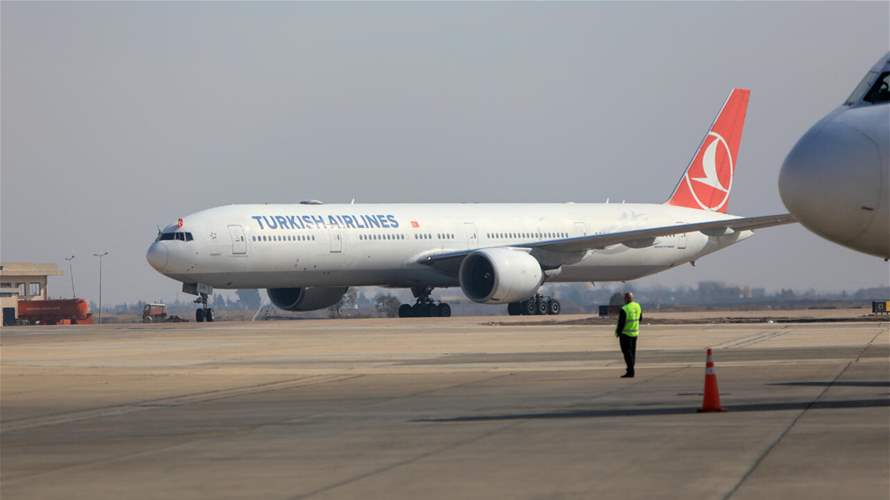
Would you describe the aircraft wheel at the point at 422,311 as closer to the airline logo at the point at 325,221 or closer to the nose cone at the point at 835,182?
the airline logo at the point at 325,221

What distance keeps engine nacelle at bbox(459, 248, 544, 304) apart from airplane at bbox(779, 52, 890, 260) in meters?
36.3

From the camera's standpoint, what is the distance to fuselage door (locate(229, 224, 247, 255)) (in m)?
51.0

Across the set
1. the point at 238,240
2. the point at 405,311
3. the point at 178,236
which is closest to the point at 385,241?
the point at 405,311

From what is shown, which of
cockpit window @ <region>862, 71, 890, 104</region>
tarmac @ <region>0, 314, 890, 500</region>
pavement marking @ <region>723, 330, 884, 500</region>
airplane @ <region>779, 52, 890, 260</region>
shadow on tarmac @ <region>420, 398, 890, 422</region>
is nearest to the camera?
pavement marking @ <region>723, 330, 884, 500</region>

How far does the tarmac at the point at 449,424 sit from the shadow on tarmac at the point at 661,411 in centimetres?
5

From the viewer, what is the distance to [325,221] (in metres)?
53.5

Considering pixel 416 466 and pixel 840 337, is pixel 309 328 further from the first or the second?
pixel 416 466

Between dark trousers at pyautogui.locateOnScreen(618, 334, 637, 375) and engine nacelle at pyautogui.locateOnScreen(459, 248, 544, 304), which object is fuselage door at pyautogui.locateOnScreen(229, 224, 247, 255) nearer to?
engine nacelle at pyautogui.locateOnScreen(459, 248, 544, 304)

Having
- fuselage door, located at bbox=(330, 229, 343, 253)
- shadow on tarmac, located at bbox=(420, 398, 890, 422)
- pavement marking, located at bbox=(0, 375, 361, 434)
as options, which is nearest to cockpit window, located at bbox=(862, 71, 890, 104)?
shadow on tarmac, located at bbox=(420, 398, 890, 422)

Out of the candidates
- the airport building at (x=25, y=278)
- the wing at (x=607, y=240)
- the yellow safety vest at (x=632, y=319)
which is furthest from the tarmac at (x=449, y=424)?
the airport building at (x=25, y=278)

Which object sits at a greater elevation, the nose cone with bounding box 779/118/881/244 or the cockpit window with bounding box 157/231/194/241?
the cockpit window with bounding box 157/231/194/241

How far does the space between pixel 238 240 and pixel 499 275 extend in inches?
350

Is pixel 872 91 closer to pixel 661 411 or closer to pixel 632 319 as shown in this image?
pixel 661 411

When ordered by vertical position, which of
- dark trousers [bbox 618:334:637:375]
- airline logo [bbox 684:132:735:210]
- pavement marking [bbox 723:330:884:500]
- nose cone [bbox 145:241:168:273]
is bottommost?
pavement marking [bbox 723:330:884:500]
